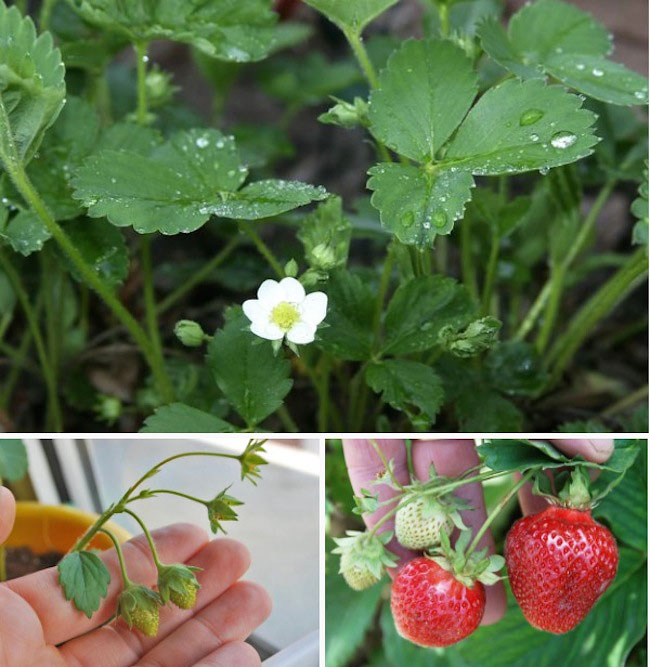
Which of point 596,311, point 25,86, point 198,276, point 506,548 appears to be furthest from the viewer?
point 198,276

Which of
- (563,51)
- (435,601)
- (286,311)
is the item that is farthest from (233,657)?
(563,51)

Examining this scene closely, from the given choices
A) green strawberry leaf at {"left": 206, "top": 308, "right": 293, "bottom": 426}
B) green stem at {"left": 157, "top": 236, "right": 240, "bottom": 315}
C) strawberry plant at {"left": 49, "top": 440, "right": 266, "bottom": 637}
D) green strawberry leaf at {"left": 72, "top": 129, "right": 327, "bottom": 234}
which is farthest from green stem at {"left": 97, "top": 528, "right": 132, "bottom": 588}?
green stem at {"left": 157, "top": 236, "right": 240, "bottom": 315}

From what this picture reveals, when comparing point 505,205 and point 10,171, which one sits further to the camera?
point 505,205

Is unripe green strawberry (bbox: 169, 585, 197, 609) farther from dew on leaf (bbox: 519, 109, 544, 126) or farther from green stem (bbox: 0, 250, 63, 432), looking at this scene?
dew on leaf (bbox: 519, 109, 544, 126)

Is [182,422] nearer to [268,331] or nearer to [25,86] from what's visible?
[268,331]

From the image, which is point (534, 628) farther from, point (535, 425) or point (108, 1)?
point (108, 1)

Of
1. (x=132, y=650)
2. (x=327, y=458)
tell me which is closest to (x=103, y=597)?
(x=132, y=650)

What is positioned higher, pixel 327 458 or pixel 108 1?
pixel 108 1
